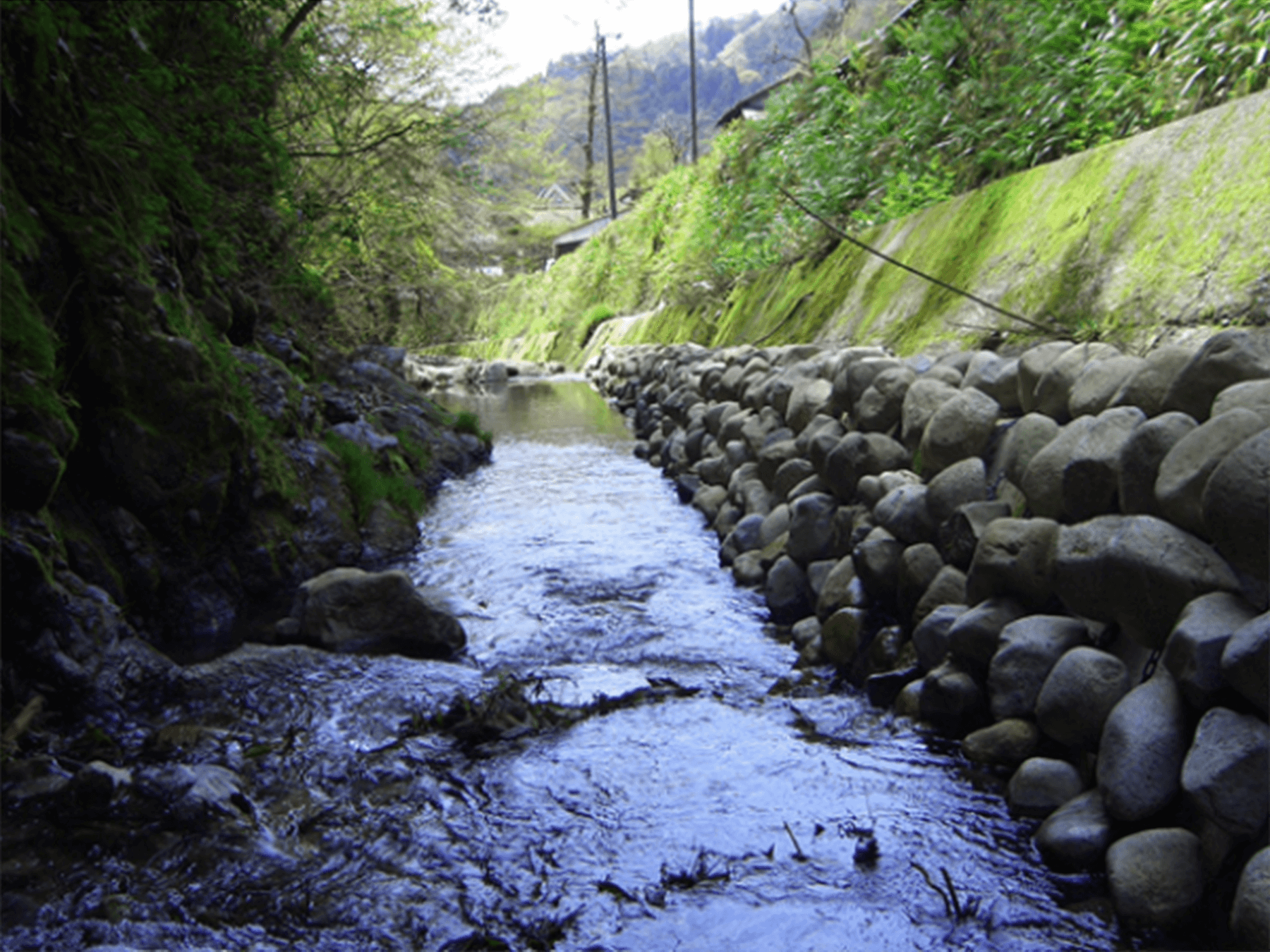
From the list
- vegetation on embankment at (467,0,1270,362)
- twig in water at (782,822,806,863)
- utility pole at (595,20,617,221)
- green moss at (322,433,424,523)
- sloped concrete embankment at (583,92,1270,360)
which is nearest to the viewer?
twig in water at (782,822,806,863)

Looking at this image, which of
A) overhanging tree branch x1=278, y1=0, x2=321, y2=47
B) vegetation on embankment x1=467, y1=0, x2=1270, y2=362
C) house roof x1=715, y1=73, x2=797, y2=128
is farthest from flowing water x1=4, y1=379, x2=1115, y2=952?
house roof x1=715, y1=73, x2=797, y2=128

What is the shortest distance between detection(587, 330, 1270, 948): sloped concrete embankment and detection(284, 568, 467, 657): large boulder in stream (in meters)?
1.76

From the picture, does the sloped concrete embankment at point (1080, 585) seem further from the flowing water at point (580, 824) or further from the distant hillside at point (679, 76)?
the distant hillside at point (679, 76)

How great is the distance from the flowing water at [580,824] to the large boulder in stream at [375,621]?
14 centimetres

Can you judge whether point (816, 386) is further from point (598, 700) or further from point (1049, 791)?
point (1049, 791)

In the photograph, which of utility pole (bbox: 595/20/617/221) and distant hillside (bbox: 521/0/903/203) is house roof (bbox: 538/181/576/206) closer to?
distant hillside (bbox: 521/0/903/203)

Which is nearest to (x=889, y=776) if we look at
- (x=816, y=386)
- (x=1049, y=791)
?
(x=1049, y=791)

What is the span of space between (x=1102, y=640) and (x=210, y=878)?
2669 mm

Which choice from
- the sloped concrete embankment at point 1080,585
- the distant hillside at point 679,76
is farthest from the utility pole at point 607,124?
the sloped concrete embankment at point 1080,585

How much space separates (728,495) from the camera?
6.62 meters

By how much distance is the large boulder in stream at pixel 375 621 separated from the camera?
4324 millimetres

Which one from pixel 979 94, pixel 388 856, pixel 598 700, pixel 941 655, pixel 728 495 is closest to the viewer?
pixel 388 856

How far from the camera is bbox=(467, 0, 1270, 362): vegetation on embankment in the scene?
5.34 metres

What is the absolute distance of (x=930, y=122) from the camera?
8.57 meters
